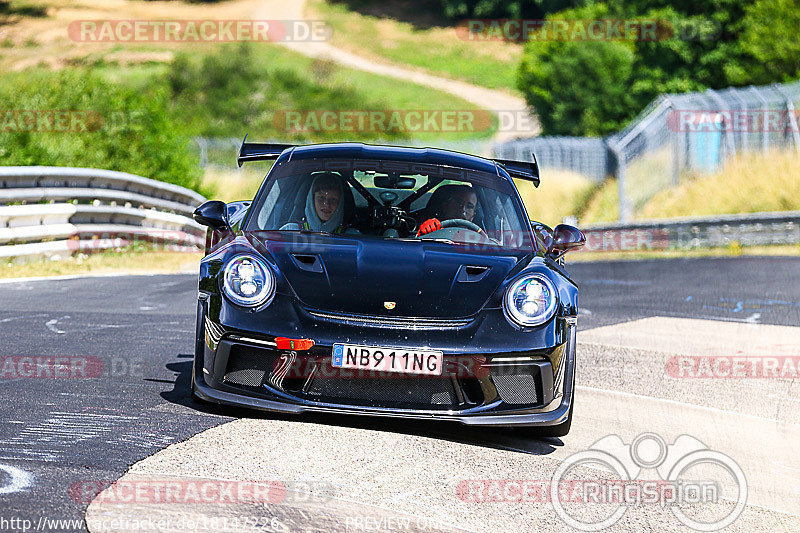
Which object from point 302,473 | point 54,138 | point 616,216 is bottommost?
point 616,216

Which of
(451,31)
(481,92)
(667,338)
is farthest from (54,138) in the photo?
(451,31)

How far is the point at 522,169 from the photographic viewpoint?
7.30m

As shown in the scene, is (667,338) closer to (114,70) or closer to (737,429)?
(737,429)

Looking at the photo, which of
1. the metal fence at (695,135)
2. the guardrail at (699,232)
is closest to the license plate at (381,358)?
the guardrail at (699,232)

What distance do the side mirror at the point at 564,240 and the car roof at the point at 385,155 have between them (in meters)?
0.55

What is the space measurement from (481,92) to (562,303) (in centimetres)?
8154

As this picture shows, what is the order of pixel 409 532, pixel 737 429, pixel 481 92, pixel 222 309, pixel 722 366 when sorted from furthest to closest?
pixel 481 92
pixel 722 366
pixel 737 429
pixel 222 309
pixel 409 532

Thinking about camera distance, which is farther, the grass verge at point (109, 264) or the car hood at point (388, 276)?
the grass verge at point (109, 264)

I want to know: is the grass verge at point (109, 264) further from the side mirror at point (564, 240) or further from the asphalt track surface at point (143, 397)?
the side mirror at point (564, 240)

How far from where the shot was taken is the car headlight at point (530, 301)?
5.46 metres

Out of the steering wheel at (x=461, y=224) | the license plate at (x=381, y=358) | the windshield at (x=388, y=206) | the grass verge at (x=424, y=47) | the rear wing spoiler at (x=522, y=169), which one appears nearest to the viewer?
the license plate at (x=381, y=358)

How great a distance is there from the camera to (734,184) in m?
26.5

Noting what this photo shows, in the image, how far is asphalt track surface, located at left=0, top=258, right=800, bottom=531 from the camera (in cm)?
464

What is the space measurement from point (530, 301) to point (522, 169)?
1.94 metres
